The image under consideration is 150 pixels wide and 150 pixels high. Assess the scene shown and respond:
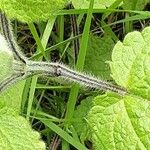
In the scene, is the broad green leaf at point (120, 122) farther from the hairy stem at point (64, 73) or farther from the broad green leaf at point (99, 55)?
the broad green leaf at point (99, 55)

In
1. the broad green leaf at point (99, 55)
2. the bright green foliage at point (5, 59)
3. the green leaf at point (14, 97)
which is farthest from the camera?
the broad green leaf at point (99, 55)

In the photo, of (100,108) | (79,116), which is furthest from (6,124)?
(79,116)

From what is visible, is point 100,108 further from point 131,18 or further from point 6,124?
point 131,18

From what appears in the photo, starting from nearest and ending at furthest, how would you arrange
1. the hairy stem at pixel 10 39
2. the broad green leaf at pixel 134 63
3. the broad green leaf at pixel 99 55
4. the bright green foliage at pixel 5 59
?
the bright green foliage at pixel 5 59, the hairy stem at pixel 10 39, the broad green leaf at pixel 134 63, the broad green leaf at pixel 99 55

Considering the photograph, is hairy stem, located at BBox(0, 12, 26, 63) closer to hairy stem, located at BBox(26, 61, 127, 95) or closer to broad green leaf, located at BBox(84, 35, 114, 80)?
hairy stem, located at BBox(26, 61, 127, 95)

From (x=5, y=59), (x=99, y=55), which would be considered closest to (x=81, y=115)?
(x=99, y=55)

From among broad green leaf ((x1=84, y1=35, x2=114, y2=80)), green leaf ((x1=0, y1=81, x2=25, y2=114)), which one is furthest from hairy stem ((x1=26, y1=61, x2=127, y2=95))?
broad green leaf ((x1=84, y1=35, x2=114, y2=80))

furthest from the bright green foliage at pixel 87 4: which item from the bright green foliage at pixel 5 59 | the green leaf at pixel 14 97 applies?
the bright green foliage at pixel 5 59
